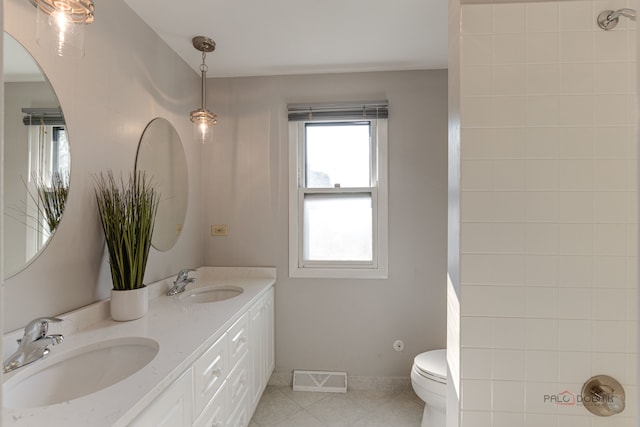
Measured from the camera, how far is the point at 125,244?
148cm

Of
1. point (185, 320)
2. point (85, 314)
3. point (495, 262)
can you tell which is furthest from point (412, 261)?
point (85, 314)

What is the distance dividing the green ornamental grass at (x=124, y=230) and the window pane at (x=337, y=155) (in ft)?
4.30

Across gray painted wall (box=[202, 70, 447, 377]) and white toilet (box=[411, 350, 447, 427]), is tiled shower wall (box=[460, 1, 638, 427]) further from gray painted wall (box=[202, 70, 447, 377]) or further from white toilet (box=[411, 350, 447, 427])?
gray painted wall (box=[202, 70, 447, 377])

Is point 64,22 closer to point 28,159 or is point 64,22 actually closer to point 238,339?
point 28,159

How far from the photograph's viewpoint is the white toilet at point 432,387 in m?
1.79

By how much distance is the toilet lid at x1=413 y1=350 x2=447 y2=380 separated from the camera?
184 cm

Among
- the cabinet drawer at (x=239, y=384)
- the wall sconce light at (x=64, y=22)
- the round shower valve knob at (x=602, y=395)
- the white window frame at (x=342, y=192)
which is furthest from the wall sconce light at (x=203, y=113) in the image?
the round shower valve knob at (x=602, y=395)

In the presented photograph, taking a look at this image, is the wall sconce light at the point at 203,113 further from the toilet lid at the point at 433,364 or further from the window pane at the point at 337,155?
the toilet lid at the point at 433,364

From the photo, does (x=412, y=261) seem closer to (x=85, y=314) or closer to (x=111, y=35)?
(x=85, y=314)

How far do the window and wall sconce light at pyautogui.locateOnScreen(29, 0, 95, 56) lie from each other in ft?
5.21

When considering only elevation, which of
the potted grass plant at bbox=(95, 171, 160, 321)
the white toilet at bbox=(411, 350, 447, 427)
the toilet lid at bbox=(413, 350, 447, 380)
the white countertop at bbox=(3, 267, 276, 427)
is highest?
the potted grass plant at bbox=(95, 171, 160, 321)

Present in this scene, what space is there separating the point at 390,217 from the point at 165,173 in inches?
60.4

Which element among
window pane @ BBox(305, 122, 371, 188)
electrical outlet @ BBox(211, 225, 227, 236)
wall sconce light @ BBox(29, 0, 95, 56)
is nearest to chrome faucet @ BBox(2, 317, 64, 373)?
wall sconce light @ BBox(29, 0, 95, 56)

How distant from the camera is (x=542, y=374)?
3.56 ft
